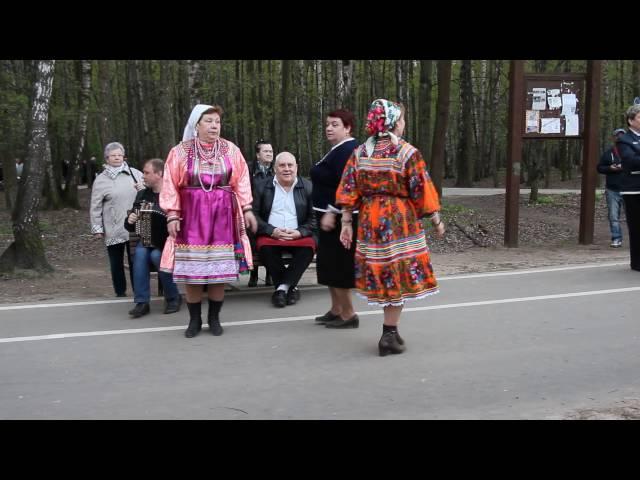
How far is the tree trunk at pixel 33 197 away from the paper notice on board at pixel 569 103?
798 cm

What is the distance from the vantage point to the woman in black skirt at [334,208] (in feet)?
23.3

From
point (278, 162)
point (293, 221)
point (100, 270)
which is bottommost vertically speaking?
point (100, 270)

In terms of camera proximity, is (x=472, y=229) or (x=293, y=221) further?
(x=472, y=229)

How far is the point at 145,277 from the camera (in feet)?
26.1

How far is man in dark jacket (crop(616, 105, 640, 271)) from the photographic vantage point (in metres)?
9.80

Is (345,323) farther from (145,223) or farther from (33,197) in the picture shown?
(33,197)

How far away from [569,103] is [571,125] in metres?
0.36

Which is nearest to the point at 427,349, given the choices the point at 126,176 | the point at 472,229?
the point at 126,176

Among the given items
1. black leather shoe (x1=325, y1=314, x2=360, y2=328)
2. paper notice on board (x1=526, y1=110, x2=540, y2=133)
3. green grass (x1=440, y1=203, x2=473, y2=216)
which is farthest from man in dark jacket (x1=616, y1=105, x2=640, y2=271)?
green grass (x1=440, y1=203, x2=473, y2=216)

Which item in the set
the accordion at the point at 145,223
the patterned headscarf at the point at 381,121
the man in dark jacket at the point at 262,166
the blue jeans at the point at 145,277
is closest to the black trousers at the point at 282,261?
the man in dark jacket at the point at 262,166

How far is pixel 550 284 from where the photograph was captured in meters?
9.12

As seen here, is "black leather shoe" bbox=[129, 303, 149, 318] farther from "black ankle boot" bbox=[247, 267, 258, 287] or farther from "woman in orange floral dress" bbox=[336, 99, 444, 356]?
"woman in orange floral dress" bbox=[336, 99, 444, 356]

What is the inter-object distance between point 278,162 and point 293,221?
67 cm
